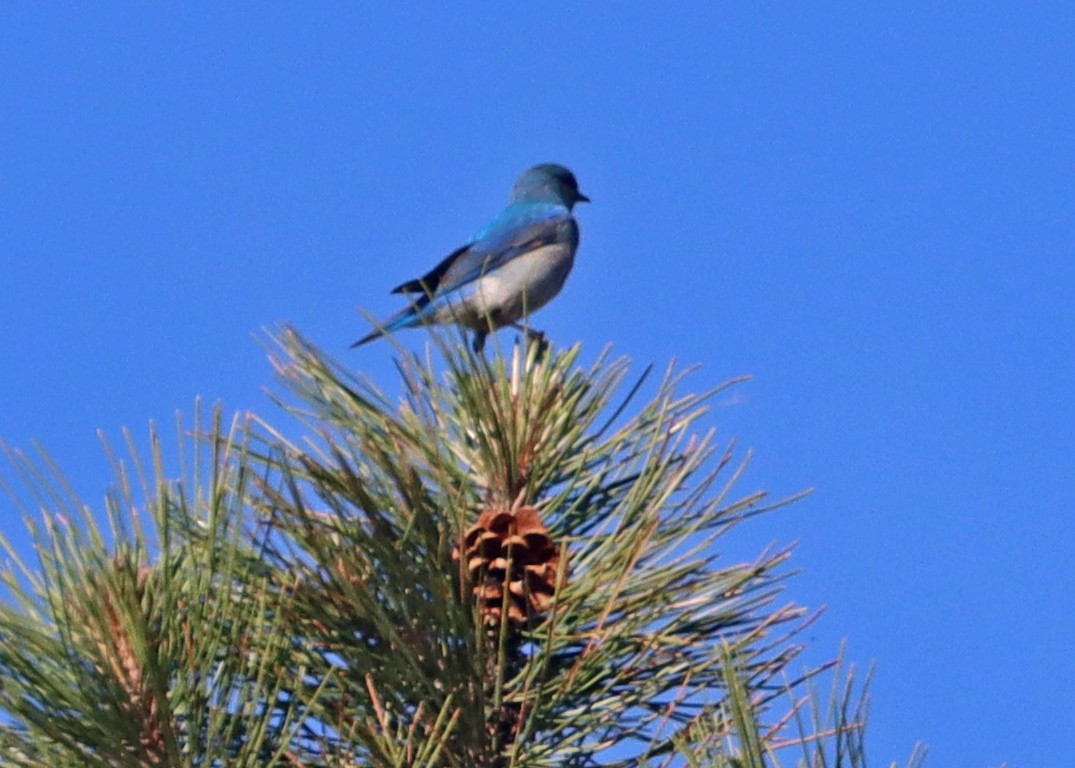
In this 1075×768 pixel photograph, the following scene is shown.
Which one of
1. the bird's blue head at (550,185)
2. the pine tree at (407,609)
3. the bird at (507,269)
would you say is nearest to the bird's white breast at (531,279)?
the bird at (507,269)

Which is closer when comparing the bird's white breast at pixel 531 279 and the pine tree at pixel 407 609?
the pine tree at pixel 407 609

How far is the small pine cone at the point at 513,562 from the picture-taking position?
264cm

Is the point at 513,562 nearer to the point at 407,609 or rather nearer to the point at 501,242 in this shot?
the point at 407,609

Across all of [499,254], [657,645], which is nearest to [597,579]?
[657,645]

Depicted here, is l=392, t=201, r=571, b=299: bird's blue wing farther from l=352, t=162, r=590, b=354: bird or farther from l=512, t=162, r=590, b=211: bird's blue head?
l=512, t=162, r=590, b=211: bird's blue head

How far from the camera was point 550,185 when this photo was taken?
28.5ft

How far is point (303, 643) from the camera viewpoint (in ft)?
8.20

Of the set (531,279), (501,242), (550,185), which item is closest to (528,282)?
Answer: (531,279)

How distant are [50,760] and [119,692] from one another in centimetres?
13

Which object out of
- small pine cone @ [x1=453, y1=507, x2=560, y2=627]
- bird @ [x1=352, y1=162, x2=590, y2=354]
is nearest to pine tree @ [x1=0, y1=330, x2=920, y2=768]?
small pine cone @ [x1=453, y1=507, x2=560, y2=627]

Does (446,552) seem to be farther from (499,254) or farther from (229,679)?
(499,254)

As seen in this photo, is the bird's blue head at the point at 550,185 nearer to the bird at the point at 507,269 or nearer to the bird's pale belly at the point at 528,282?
the bird at the point at 507,269

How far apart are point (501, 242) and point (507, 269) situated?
68 cm

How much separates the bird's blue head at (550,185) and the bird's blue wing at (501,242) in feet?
1.51
